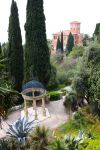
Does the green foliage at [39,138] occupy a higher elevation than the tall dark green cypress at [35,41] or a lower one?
lower

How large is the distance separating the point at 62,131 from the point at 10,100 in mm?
6919

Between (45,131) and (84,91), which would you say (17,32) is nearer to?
(84,91)

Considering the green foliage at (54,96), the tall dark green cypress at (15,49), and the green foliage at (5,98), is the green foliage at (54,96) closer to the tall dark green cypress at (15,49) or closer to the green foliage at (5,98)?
the tall dark green cypress at (15,49)

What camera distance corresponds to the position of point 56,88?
1414 inches

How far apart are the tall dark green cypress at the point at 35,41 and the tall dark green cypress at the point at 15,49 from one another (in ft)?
6.83

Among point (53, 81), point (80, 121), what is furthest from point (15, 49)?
point (80, 121)

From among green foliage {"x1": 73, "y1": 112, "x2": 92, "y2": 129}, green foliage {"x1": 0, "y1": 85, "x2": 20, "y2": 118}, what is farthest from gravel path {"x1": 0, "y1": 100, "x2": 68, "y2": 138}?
green foliage {"x1": 0, "y1": 85, "x2": 20, "y2": 118}

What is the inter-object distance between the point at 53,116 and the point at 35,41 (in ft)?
24.9

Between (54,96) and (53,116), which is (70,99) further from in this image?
(54,96)

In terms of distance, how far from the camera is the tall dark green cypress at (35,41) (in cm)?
3153

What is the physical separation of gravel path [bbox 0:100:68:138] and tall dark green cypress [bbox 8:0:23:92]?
17.3 ft

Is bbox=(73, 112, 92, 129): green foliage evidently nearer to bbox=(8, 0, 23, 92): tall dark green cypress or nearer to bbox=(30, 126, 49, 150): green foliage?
bbox=(30, 126, 49, 150): green foliage

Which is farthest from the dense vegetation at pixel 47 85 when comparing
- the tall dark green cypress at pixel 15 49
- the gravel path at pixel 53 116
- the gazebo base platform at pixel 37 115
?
the gazebo base platform at pixel 37 115

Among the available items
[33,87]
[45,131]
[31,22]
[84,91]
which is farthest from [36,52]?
[45,131]
